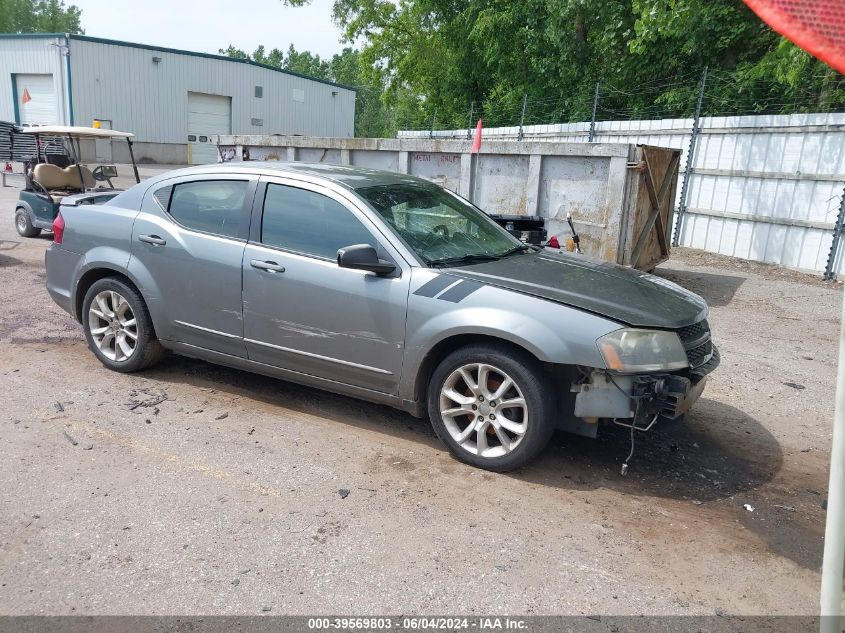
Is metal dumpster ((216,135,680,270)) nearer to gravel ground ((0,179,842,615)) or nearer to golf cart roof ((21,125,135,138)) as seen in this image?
gravel ground ((0,179,842,615))

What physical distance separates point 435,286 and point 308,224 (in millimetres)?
1072

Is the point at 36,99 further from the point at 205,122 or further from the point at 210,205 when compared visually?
the point at 210,205

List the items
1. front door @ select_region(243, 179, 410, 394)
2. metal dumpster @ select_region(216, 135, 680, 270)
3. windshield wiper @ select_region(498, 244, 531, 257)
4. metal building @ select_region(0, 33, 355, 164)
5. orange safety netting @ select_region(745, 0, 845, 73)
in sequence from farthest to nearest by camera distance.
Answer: metal building @ select_region(0, 33, 355, 164), metal dumpster @ select_region(216, 135, 680, 270), windshield wiper @ select_region(498, 244, 531, 257), front door @ select_region(243, 179, 410, 394), orange safety netting @ select_region(745, 0, 845, 73)

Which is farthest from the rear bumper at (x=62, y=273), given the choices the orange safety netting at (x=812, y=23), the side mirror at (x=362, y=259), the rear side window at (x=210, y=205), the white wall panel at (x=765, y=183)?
the white wall panel at (x=765, y=183)

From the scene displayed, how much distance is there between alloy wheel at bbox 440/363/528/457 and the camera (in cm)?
389

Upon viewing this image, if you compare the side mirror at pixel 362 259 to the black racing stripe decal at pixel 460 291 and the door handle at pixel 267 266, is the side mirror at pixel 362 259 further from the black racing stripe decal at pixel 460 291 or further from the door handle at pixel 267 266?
the door handle at pixel 267 266

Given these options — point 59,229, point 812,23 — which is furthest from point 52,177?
point 812,23

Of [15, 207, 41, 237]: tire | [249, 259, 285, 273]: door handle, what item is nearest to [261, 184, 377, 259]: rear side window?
[249, 259, 285, 273]: door handle

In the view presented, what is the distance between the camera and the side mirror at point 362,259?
13.4 feet

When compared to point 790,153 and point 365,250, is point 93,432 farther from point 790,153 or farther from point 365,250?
point 790,153

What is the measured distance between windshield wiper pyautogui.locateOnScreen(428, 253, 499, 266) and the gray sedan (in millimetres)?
15

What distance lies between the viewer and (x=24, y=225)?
11945 millimetres

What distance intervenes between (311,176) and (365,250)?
3.01 feet

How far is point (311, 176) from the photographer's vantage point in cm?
470
